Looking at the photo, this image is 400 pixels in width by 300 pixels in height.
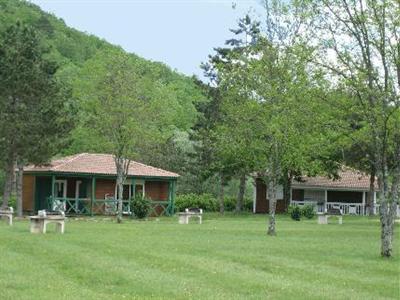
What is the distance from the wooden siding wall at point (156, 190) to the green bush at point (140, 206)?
5.88 metres

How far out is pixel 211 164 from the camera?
144ft

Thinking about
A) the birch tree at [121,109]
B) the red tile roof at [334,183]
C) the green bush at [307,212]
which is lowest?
the green bush at [307,212]

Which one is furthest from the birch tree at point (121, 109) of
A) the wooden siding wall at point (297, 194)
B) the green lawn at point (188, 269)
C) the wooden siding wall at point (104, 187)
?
the wooden siding wall at point (297, 194)

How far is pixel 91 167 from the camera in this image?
38.1m

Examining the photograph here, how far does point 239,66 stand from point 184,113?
149 ft

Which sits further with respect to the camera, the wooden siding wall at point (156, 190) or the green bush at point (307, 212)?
the wooden siding wall at point (156, 190)

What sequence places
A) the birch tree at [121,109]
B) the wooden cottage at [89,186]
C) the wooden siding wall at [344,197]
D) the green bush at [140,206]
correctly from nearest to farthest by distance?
1. the birch tree at [121,109]
2. the green bush at [140,206]
3. the wooden cottage at [89,186]
4. the wooden siding wall at [344,197]

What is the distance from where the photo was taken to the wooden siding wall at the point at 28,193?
1558 inches

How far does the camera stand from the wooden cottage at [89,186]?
3691 centimetres

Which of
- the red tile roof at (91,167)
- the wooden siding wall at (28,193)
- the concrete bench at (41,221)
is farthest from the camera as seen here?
the wooden siding wall at (28,193)

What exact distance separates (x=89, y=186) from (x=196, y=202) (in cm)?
936

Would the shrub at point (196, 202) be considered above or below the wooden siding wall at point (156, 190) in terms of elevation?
below

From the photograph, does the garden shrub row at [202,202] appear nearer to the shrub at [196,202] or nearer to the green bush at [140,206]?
the shrub at [196,202]

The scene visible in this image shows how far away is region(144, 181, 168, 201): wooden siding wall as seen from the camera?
4091 cm
